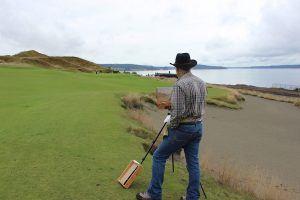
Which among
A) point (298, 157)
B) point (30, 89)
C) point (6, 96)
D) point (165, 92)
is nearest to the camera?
point (165, 92)

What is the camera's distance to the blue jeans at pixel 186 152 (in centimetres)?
640

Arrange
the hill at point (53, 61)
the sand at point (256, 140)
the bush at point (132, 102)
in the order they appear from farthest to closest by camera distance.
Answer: the hill at point (53, 61) → the bush at point (132, 102) → the sand at point (256, 140)

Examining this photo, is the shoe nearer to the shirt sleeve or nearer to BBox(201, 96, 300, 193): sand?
the shirt sleeve

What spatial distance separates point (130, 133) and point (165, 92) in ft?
13.7

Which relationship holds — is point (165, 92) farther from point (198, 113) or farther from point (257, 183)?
point (257, 183)

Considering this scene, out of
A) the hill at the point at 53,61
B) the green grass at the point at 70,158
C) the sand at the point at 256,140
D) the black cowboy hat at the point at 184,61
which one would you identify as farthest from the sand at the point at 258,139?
the hill at the point at 53,61

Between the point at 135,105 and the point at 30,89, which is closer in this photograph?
the point at 135,105

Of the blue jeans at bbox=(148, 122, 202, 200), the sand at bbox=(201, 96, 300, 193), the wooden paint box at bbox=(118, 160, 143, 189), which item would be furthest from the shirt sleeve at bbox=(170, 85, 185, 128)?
the sand at bbox=(201, 96, 300, 193)

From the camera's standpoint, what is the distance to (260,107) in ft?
120

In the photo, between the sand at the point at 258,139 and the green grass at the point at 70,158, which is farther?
the sand at the point at 258,139

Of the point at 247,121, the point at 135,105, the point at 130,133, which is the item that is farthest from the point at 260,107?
the point at 130,133

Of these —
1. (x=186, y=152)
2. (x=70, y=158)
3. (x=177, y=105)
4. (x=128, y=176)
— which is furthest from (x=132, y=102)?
(x=177, y=105)

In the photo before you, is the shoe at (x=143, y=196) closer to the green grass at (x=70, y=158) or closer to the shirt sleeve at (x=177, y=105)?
the green grass at (x=70, y=158)

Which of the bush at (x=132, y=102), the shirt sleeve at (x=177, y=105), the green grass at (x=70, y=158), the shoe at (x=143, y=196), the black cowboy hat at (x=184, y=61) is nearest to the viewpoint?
the shirt sleeve at (x=177, y=105)
